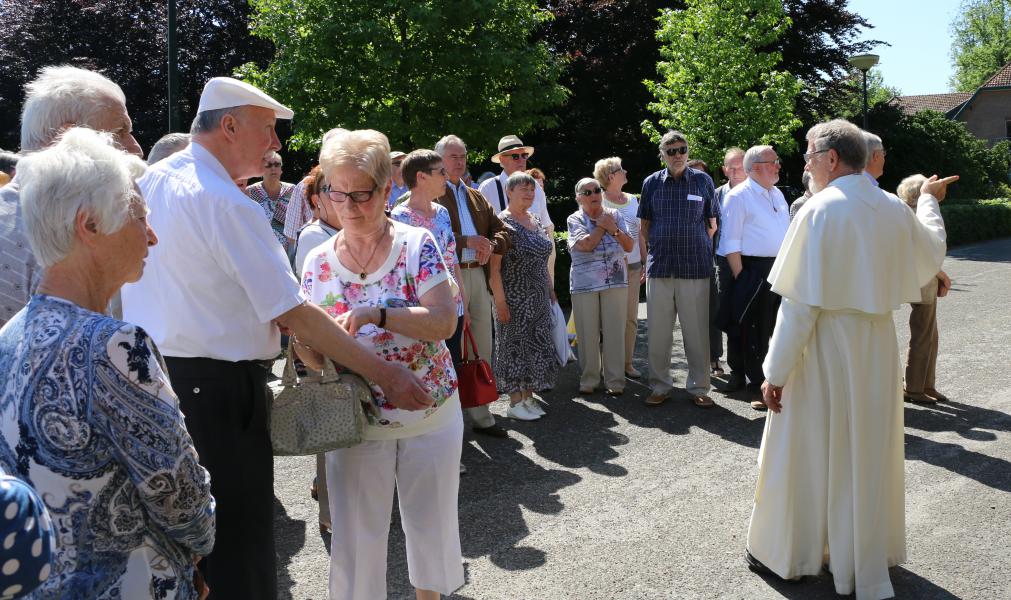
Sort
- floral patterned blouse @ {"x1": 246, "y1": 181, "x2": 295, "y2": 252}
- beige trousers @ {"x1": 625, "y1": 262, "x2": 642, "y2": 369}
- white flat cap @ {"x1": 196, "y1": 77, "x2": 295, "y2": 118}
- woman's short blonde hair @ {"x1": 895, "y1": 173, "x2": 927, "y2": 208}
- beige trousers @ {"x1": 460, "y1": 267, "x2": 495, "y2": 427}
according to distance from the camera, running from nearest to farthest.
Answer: white flat cap @ {"x1": 196, "y1": 77, "x2": 295, "y2": 118} < beige trousers @ {"x1": 460, "y1": 267, "x2": 495, "y2": 427} < floral patterned blouse @ {"x1": 246, "y1": 181, "x2": 295, "y2": 252} < woman's short blonde hair @ {"x1": 895, "y1": 173, "x2": 927, "y2": 208} < beige trousers @ {"x1": 625, "y1": 262, "x2": 642, "y2": 369}

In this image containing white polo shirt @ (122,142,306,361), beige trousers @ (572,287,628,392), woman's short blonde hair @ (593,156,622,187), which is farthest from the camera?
woman's short blonde hair @ (593,156,622,187)

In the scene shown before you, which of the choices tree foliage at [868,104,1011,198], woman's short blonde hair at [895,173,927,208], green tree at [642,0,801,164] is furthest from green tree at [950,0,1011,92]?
woman's short blonde hair at [895,173,927,208]

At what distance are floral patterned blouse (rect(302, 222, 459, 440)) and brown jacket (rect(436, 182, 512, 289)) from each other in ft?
10.7

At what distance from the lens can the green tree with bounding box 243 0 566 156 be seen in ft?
49.0

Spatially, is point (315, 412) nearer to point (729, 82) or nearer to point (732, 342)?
point (732, 342)

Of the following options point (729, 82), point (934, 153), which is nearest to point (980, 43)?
point (934, 153)

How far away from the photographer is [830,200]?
13.5ft

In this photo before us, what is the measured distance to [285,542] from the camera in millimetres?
4949

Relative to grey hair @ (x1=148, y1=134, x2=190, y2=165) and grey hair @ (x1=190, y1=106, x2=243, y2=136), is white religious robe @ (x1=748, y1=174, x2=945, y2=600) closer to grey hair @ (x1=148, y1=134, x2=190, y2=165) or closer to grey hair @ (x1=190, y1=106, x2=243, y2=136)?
grey hair @ (x1=190, y1=106, x2=243, y2=136)

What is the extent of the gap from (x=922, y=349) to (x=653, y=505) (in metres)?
4.00

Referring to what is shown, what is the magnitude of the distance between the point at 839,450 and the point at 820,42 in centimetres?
2852

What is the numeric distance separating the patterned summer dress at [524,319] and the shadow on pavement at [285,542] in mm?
2602

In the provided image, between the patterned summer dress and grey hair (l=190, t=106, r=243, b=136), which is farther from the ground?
grey hair (l=190, t=106, r=243, b=136)

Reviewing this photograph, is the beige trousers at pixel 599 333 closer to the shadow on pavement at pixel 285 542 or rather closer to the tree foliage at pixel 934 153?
the shadow on pavement at pixel 285 542
